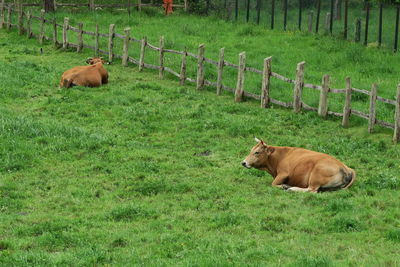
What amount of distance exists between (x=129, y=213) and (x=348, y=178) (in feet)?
12.7

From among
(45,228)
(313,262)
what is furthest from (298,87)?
(313,262)

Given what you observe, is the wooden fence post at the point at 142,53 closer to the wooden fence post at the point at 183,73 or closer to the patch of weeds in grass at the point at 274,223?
the wooden fence post at the point at 183,73

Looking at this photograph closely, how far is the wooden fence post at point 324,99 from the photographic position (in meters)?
17.8

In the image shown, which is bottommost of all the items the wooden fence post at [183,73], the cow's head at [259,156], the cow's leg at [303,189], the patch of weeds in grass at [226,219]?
the patch of weeds in grass at [226,219]

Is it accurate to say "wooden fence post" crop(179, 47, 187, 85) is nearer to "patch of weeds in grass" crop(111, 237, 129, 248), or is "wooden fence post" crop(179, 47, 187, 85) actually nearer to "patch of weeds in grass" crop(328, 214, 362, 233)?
"patch of weeds in grass" crop(328, 214, 362, 233)

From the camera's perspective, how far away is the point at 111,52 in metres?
26.1

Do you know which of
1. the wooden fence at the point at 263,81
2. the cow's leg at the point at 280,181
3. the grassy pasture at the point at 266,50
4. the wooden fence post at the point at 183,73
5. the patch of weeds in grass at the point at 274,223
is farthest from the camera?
the wooden fence post at the point at 183,73

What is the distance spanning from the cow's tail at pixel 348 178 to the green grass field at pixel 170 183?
0.67 ft

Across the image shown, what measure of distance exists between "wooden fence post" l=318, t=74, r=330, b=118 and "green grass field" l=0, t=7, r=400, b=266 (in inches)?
10.1

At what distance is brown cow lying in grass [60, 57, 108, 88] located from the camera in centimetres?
2177

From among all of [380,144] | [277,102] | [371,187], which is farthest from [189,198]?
[277,102]

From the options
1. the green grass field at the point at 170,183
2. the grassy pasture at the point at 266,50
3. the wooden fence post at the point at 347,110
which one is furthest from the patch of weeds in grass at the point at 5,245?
the grassy pasture at the point at 266,50

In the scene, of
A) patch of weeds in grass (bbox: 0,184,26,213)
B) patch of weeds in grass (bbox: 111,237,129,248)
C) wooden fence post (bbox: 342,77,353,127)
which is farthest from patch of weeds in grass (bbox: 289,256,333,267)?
wooden fence post (bbox: 342,77,353,127)

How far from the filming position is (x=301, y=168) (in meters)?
12.5
